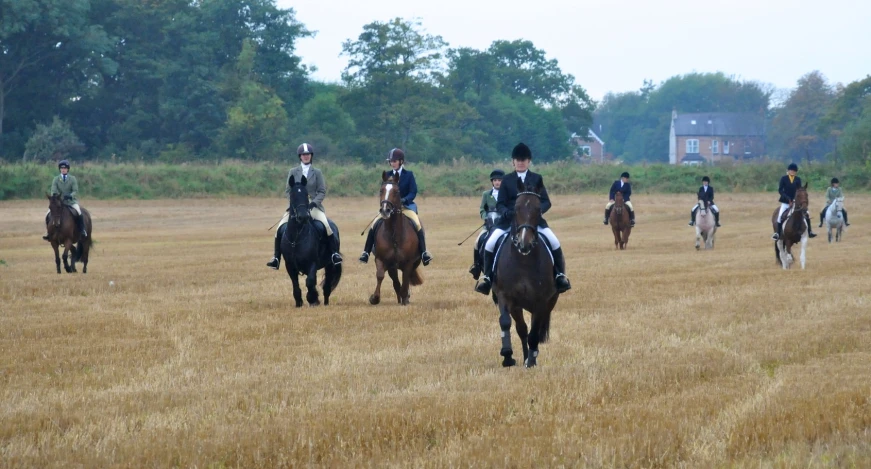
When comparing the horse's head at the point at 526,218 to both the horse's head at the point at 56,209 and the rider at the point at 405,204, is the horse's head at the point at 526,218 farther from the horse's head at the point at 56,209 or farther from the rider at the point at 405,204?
the horse's head at the point at 56,209

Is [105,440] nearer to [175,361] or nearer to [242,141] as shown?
[175,361]

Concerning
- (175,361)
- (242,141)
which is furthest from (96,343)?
(242,141)

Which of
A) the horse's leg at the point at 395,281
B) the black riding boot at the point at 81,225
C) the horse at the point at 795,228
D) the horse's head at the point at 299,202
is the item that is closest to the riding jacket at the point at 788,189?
the horse at the point at 795,228

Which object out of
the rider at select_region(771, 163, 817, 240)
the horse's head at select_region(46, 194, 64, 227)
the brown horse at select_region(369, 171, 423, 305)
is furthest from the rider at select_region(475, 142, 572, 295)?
the horse's head at select_region(46, 194, 64, 227)

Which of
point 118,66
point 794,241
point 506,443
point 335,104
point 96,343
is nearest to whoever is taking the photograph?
point 506,443

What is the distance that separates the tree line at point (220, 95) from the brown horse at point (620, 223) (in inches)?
1731

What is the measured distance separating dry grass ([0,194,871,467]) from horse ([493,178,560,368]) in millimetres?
338

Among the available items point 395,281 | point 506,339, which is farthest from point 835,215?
point 506,339

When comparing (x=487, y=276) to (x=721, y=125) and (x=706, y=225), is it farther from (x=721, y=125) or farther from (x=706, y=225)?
(x=721, y=125)

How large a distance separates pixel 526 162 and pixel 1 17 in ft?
216

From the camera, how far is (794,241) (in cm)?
2541

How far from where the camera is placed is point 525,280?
1180 cm

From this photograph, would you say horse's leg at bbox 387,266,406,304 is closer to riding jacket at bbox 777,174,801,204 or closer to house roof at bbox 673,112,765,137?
riding jacket at bbox 777,174,801,204

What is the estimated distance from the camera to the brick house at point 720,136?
154 m
